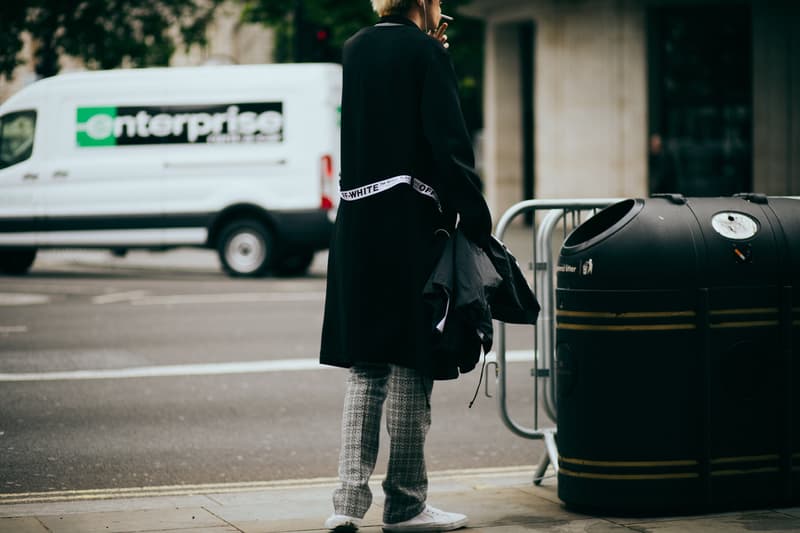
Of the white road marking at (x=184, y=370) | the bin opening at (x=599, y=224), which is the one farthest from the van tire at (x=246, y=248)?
the bin opening at (x=599, y=224)

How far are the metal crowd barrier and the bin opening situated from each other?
616 millimetres

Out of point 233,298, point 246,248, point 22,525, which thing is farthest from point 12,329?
point 22,525

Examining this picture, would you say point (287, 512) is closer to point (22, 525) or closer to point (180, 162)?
point (22, 525)

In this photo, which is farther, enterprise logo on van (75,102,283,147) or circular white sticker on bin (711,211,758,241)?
enterprise logo on van (75,102,283,147)

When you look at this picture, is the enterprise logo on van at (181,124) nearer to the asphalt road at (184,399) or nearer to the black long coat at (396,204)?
the asphalt road at (184,399)

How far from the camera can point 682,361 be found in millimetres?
4879

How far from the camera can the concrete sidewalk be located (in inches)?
190

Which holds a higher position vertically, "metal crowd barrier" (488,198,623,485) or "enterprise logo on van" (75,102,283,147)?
"enterprise logo on van" (75,102,283,147)

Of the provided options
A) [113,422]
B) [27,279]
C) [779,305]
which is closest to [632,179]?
[27,279]

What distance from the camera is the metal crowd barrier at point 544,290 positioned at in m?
5.86

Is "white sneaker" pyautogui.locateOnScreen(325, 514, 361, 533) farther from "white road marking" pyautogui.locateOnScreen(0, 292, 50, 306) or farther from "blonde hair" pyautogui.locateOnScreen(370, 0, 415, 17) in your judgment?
"white road marking" pyautogui.locateOnScreen(0, 292, 50, 306)

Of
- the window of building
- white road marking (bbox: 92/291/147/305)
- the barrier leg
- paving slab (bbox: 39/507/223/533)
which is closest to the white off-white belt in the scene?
paving slab (bbox: 39/507/223/533)

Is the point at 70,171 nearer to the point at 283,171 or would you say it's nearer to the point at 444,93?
the point at 283,171

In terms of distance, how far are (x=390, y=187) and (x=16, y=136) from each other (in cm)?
1391
